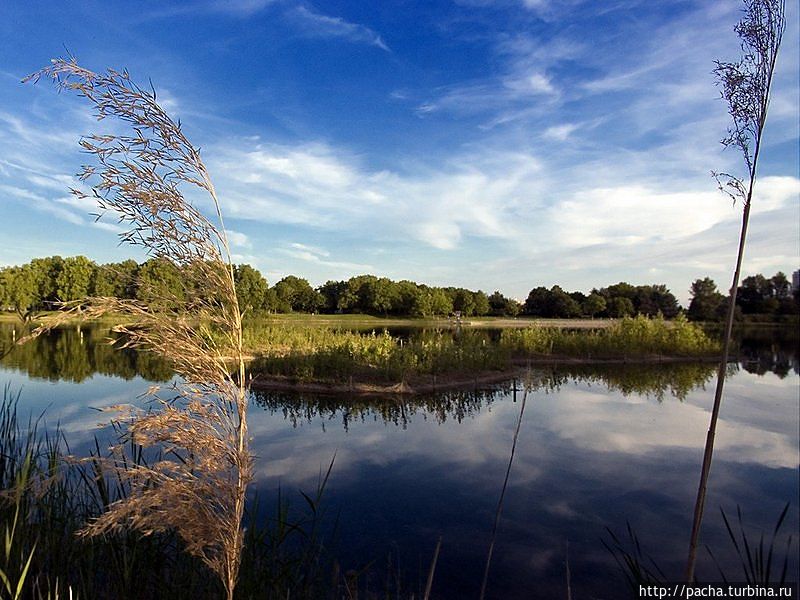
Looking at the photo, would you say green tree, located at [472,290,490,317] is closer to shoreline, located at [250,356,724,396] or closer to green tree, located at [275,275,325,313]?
green tree, located at [275,275,325,313]

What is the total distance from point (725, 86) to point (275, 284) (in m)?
109

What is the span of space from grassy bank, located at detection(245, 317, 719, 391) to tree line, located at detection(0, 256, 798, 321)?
82.5 ft

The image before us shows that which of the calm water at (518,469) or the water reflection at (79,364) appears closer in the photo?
the calm water at (518,469)

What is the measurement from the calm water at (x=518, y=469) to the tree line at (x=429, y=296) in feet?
135

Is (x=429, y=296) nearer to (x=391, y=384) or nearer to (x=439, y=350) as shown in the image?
(x=439, y=350)

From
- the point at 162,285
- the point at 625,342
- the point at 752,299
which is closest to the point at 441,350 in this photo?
the point at 625,342

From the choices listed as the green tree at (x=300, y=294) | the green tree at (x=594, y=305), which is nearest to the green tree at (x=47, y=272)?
the green tree at (x=300, y=294)

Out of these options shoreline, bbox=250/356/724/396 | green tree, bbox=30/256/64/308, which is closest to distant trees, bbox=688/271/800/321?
shoreline, bbox=250/356/724/396

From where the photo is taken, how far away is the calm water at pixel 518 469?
6.64 meters

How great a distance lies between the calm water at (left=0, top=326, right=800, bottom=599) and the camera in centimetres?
664

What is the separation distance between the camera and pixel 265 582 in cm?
359

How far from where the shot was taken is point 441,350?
73.1 feet

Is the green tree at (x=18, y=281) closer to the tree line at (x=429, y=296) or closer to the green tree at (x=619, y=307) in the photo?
the tree line at (x=429, y=296)

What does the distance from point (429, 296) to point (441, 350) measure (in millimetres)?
79313
